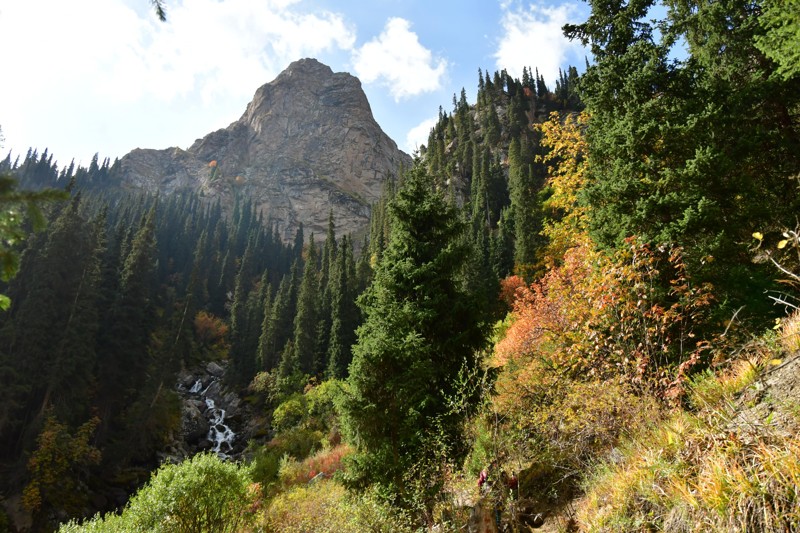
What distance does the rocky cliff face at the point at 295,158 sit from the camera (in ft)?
449

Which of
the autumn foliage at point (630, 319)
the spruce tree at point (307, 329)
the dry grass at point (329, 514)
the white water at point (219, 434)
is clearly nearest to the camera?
the autumn foliage at point (630, 319)

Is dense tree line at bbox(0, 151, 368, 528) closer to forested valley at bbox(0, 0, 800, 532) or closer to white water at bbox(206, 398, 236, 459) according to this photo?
forested valley at bbox(0, 0, 800, 532)

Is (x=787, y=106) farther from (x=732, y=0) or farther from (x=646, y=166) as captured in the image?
(x=646, y=166)

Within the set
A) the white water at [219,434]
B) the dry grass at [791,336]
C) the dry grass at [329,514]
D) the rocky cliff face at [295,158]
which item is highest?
the rocky cliff face at [295,158]

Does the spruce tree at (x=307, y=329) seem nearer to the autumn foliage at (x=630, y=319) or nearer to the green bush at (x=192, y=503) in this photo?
the green bush at (x=192, y=503)

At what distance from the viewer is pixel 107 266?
131ft

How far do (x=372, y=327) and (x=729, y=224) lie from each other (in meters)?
9.28

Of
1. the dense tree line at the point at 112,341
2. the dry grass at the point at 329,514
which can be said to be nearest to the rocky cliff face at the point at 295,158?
the dense tree line at the point at 112,341

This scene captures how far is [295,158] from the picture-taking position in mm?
147250

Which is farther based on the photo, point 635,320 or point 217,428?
point 217,428

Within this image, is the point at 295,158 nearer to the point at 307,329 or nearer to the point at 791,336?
the point at 307,329

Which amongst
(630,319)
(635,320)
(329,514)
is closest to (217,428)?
(329,514)

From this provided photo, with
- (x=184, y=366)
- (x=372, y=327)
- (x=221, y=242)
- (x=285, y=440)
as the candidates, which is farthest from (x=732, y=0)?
(x=221, y=242)

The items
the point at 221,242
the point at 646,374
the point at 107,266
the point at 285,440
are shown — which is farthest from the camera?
the point at 221,242
